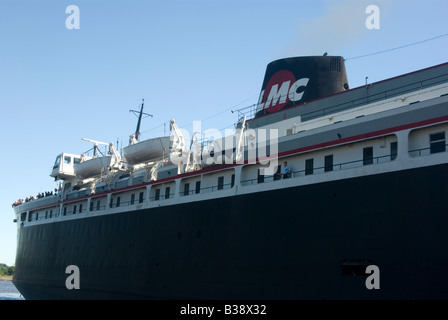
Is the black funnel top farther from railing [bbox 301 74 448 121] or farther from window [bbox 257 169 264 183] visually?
window [bbox 257 169 264 183]

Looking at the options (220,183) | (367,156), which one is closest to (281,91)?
(220,183)

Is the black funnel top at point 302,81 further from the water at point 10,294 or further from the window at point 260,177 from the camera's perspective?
the water at point 10,294

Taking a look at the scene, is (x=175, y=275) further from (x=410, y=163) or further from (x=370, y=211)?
(x=410, y=163)

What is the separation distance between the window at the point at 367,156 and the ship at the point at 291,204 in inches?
2.1

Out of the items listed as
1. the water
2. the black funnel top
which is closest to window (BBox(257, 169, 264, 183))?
the black funnel top

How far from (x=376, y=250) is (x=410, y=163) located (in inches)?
139

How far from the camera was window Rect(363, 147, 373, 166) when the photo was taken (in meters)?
19.5

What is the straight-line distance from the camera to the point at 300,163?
22.2 metres

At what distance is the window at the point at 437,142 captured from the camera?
681 inches

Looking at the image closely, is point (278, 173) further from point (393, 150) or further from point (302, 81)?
point (302, 81)

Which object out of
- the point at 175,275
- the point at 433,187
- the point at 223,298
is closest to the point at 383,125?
the point at 433,187

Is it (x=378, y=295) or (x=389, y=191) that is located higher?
(x=389, y=191)

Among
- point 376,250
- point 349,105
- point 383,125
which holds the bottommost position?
point 376,250

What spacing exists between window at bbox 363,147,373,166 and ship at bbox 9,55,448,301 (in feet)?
0.17
